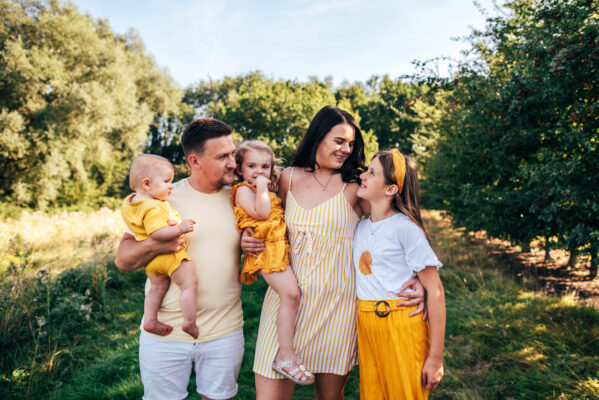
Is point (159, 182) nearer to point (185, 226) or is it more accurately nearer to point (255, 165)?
point (185, 226)

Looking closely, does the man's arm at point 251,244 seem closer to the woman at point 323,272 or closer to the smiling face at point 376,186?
the woman at point 323,272

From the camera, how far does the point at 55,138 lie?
18453 millimetres

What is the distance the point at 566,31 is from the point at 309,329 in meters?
4.50

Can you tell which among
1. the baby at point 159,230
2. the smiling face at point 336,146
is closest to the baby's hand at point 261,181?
the smiling face at point 336,146

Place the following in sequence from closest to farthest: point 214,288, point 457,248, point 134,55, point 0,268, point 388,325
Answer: point 388,325, point 214,288, point 0,268, point 457,248, point 134,55

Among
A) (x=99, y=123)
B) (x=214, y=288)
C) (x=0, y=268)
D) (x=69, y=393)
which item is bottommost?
(x=69, y=393)

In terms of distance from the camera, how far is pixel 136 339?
4.74 meters

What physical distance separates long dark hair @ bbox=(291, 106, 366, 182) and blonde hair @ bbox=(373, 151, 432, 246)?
0.29 meters

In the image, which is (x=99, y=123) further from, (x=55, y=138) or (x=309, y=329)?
(x=309, y=329)

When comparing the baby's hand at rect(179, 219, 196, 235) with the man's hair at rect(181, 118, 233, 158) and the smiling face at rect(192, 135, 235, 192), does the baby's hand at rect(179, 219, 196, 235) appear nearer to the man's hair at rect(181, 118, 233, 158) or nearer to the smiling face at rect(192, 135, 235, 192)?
the smiling face at rect(192, 135, 235, 192)

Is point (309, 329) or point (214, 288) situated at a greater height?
point (214, 288)

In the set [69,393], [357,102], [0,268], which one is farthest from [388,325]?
[357,102]

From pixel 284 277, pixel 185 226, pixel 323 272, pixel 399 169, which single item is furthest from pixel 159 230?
pixel 399 169

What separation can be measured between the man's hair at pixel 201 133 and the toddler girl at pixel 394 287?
1.01m
